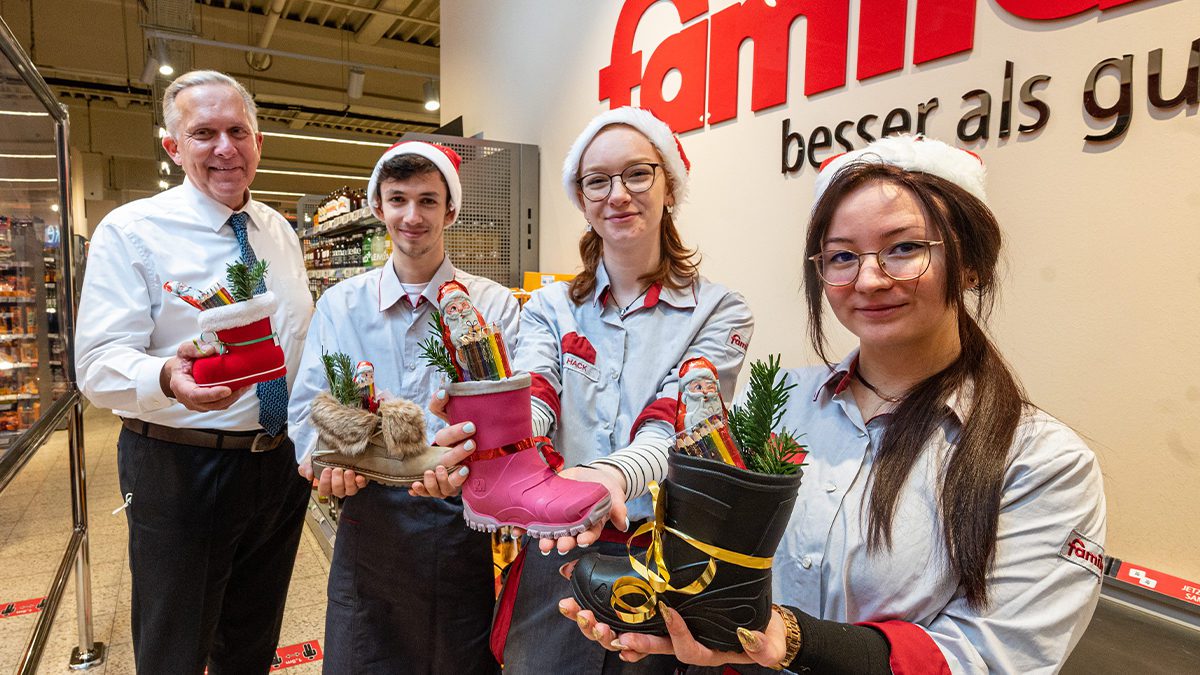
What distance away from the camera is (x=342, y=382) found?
1509mm

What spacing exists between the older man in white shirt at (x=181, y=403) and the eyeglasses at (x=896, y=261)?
1600 mm

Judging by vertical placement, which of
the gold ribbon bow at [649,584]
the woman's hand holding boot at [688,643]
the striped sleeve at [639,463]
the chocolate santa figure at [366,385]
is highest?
the chocolate santa figure at [366,385]

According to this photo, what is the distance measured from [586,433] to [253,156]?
1.51 meters

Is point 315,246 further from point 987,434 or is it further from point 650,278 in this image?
point 987,434

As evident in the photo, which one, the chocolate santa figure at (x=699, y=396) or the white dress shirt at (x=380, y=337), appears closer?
the chocolate santa figure at (x=699, y=396)

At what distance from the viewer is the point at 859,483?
41.7 inches

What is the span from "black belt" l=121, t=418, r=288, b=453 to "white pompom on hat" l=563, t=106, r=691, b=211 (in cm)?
121

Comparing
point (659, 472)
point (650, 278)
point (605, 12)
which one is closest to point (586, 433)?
point (659, 472)

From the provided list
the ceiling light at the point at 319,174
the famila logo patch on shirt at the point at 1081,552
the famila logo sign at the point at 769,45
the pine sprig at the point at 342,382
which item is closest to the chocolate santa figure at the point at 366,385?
the pine sprig at the point at 342,382

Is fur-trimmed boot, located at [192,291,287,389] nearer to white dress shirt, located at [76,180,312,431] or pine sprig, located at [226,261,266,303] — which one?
pine sprig, located at [226,261,266,303]

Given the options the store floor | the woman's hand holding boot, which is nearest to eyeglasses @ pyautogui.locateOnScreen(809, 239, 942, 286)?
the woman's hand holding boot

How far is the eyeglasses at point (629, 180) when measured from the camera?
141cm

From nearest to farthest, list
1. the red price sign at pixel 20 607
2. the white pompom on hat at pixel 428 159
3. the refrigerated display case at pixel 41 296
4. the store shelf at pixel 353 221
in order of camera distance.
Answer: the white pompom on hat at pixel 428 159 → the refrigerated display case at pixel 41 296 → the red price sign at pixel 20 607 → the store shelf at pixel 353 221

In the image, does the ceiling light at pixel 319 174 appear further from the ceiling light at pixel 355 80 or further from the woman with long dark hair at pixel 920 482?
the woman with long dark hair at pixel 920 482
